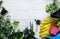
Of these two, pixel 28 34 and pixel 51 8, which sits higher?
pixel 51 8

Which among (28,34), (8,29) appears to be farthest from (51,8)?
(8,29)

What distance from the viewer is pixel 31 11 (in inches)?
79.2

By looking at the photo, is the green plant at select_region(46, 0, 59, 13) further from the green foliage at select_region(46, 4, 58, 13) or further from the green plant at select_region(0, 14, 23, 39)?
the green plant at select_region(0, 14, 23, 39)

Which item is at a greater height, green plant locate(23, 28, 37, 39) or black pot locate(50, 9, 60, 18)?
black pot locate(50, 9, 60, 18)

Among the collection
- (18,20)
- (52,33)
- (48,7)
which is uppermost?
(48,7)

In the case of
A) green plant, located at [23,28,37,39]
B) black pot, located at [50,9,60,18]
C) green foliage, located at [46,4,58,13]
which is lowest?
green plant, located at [23,28,37,39]

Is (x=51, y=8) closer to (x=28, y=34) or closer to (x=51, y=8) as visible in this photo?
(x=51, y=8)

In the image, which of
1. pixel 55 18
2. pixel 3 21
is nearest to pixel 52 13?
pixel 55 18

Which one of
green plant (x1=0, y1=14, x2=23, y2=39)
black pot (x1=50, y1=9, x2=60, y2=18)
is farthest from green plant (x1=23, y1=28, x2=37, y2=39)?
black pot (x1=50, y1=9, x2=60, y2=18)

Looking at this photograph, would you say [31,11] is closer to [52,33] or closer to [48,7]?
[48,7]

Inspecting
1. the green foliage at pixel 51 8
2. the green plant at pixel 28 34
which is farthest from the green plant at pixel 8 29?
the green foliage at pixel 51 8

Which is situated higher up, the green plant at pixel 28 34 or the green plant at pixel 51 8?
the green plant at pixel 51 8

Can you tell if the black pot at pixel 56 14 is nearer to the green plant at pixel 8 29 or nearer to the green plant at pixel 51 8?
the green plant at pixel 51 8

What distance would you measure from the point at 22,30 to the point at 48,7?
37cm
